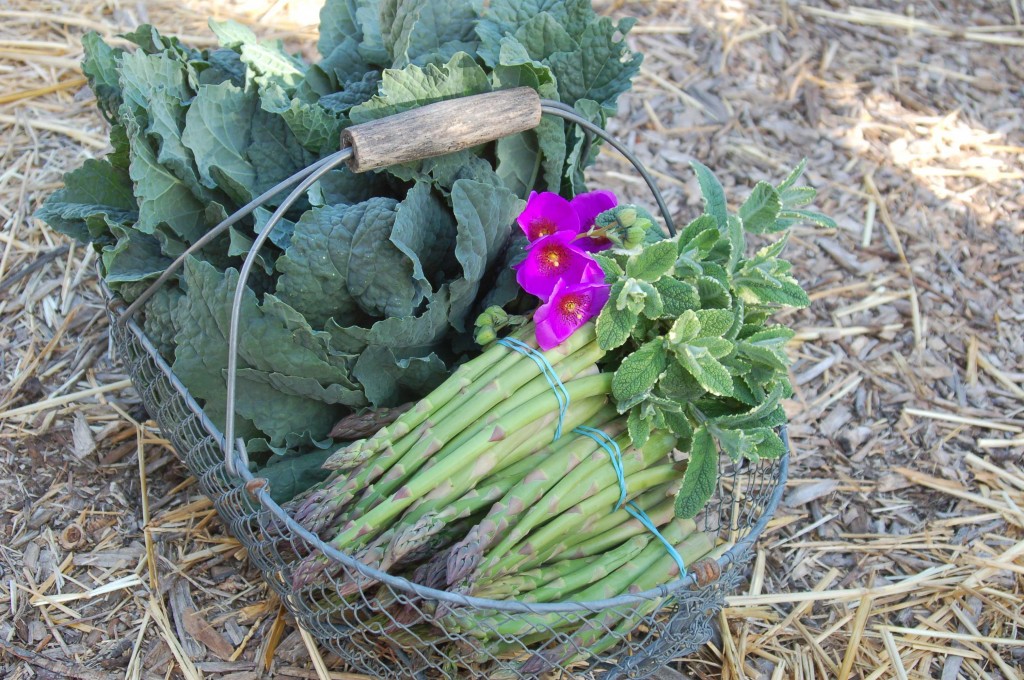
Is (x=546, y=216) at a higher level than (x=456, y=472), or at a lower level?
higher

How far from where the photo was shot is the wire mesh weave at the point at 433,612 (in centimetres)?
180

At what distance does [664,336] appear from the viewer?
6.86 feet

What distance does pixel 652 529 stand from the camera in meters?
2.10

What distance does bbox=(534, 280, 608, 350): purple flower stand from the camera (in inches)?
81.4

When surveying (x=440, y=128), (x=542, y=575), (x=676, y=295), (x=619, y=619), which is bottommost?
(x=619, y=619)

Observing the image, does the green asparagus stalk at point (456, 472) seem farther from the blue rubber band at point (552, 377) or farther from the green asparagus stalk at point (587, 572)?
the green asparagus stalk at point (587, 572)

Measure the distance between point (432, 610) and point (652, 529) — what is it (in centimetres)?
59

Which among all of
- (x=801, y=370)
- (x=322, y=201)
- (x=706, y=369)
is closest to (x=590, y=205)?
Answer: (x=706, y=369)

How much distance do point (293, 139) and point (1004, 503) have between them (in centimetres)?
247

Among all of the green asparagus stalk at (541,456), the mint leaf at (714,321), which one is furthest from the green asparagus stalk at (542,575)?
the mint leaf at (714,321)

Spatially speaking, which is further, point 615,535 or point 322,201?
point 322,201

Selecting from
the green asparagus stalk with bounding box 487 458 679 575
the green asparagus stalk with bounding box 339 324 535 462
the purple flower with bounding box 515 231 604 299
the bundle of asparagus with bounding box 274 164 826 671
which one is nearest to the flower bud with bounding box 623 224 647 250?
the bundle of asparagus with bounding box 274 164 826 671

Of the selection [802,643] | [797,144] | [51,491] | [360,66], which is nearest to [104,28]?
[360,66]

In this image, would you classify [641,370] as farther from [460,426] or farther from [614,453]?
→ [460,426]
